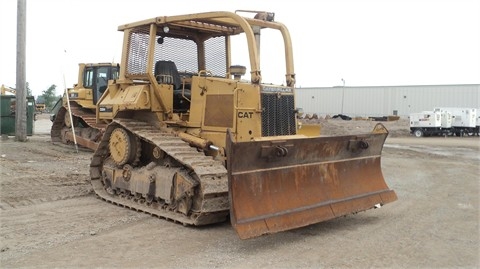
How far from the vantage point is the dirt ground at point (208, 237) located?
4984mm

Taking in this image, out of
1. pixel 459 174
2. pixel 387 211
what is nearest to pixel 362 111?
pixel 459 174

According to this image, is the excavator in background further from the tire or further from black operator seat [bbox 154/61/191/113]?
the tire

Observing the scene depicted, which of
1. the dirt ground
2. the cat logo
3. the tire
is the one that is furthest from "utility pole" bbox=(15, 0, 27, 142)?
the tire

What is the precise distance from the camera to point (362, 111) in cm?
5272

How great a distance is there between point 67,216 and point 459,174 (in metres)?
10.2

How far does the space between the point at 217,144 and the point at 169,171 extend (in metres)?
0.78

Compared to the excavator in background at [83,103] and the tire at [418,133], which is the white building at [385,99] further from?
the excavator in background at [83,103]

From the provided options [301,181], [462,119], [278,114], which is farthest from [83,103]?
[462,119]

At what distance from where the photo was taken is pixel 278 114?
23.0ft

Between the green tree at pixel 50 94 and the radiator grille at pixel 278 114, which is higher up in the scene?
the green tree at pixel 50 94

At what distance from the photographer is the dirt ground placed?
16.4 ft

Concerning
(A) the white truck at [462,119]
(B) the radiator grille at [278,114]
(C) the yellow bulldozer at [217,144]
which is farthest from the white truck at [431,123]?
(B) the radiator grille at [278,114]

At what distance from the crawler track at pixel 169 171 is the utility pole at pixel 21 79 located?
33.7ft

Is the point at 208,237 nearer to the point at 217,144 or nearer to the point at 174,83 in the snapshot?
the point at 217,144
